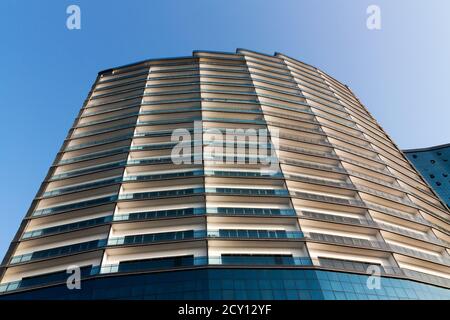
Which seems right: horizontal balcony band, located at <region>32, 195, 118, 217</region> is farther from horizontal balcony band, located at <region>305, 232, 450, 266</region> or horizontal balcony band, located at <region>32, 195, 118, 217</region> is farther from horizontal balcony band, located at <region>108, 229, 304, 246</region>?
horizontal balcony band, located at <region>305, 232, 450, 266</region>

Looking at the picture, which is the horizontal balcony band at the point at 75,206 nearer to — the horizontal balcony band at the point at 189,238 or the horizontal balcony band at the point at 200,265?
the horizontal balcony band at the point at 189,238

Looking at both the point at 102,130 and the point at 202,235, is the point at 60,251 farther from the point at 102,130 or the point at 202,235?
the point at 102,130

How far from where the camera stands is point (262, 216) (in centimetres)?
3778

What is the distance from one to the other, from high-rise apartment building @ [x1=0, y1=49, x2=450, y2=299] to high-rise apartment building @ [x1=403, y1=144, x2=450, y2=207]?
24.6m

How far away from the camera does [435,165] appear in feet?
290

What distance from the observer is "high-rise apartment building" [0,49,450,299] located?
31.3 m

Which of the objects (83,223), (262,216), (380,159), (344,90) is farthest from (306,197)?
(344,90)

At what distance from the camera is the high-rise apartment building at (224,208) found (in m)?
31.3

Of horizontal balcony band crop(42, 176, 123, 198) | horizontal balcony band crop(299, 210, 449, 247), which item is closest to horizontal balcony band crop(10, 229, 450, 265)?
horizontal balcony band crop(299, 210, 449, 247)

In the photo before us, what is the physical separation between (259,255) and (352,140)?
3342 centimetres

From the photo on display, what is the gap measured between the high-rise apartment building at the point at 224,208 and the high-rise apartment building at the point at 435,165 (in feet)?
80.6

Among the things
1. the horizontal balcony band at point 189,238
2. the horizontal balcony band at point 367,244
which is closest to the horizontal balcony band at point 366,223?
the horizontal balcony band at point 367,244
